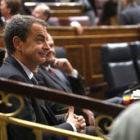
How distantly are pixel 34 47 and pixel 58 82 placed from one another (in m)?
0.57

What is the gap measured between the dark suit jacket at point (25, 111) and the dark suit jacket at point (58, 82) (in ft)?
1.01

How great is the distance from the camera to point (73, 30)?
313cm

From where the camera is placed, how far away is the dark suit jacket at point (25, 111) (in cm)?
109

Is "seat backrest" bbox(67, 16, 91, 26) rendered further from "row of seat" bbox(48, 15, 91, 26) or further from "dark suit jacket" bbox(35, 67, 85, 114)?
"dark suit jacket" bbox(35, 67, 85, 114)

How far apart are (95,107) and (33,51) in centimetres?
53

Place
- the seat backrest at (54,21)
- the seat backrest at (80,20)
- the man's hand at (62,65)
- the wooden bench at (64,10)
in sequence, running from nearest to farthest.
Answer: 1. the man's hand at (62,65)
2. the seat backrest at (54,21)
3. the seat backrest at (80,20)
4. the wooden bench at (64,10)

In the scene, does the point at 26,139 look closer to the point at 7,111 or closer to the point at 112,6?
the point at 7,111

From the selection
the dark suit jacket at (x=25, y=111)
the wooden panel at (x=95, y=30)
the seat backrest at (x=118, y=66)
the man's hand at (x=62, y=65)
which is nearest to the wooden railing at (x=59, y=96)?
the dark suit jacket at (x=25, y=111)

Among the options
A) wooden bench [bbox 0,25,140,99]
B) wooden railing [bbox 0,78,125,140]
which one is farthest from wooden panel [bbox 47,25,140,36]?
wooden railing [bbox 0,78,125,140]

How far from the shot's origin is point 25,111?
1106 mm

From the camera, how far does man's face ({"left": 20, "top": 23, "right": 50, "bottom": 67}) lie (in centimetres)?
134

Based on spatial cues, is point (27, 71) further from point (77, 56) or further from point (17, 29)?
point (77, 56)

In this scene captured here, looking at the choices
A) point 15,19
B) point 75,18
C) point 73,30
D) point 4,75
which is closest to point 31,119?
point 4,75

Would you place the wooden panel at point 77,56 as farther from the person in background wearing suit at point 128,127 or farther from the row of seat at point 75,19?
the person in background wearing suit at point 128,127
